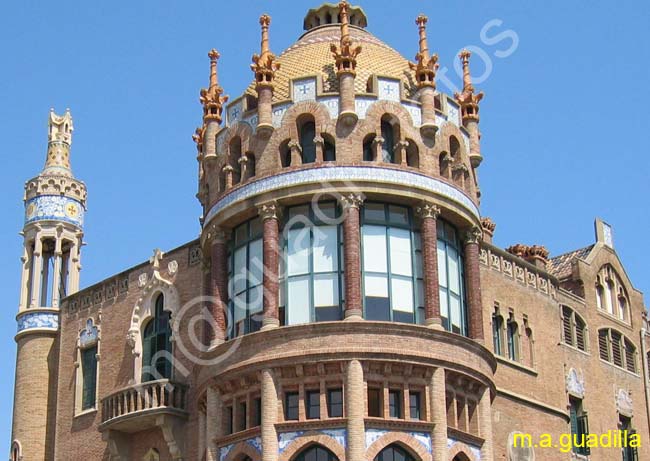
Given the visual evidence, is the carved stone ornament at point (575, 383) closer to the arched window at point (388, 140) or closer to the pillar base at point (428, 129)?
the pillar base at point (428, 129)

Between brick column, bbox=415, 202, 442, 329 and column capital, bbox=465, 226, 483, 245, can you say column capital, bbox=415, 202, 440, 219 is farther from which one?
column capital, bbox=465, 226, 483, 245

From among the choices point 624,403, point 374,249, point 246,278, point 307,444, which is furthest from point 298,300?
point 624,403

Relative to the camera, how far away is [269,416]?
36.5m

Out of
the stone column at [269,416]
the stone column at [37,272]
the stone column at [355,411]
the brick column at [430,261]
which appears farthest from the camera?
the stone column at [37,272]

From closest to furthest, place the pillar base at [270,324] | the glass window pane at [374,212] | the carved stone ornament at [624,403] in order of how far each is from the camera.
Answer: the pillar base at [270,324] < the glass window pane at [374,212] < the carved stone ornament at [624,403]

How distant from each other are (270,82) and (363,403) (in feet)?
34.6

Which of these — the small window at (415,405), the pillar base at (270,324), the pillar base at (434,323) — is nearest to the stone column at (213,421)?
the pillar base at (270,324)

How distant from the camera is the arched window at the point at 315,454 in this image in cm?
3606

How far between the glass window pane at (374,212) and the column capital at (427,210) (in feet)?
3.39

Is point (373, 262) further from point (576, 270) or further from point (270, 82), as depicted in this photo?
point (576, 270)

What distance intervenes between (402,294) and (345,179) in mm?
3692

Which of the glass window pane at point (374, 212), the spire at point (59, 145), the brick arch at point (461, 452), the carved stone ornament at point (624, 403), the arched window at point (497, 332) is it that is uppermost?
the spire at point (59, 145)

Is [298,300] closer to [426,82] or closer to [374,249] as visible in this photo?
[374,249]

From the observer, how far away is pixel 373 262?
125ft
